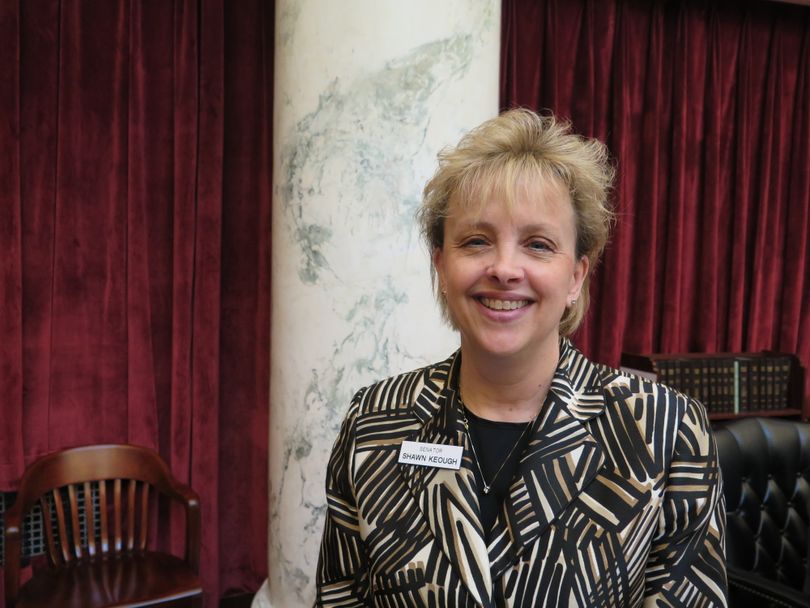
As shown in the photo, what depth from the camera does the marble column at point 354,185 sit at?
2.16 meters

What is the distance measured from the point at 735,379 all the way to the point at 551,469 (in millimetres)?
2872

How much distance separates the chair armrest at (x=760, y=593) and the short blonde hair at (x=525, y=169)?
Result: 1118 mm

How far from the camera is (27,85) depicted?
2.67m

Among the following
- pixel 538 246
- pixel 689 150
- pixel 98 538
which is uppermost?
pixel 689 150

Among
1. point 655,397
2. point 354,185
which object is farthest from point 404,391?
point 354,185

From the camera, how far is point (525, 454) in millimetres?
1203

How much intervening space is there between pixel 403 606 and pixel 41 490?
1887mm

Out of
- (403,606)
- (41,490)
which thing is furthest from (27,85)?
(403,606)

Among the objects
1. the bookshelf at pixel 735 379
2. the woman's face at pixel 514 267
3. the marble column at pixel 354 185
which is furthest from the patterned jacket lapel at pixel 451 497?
the bookshelf at pixel 735 379

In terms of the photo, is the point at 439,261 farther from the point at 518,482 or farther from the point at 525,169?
the point at 518,482

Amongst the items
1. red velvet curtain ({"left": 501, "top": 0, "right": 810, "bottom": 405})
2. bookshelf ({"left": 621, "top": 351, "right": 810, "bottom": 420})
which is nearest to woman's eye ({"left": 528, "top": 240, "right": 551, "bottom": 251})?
red velvet curtain ({"left": 501, "top": 0, "right": 810, "bottom": 405})

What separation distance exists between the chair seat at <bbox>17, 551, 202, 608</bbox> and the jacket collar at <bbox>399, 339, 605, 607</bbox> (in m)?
1.46

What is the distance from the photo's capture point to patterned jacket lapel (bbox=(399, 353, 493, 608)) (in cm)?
113

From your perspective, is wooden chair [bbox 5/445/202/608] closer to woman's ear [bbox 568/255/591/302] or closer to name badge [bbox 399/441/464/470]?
name badge [bbox 399/441/464/470]
